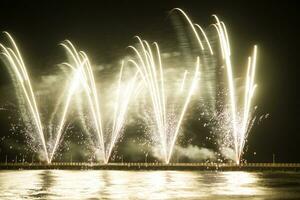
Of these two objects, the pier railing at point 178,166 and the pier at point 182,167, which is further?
the pier railing at point 178,166

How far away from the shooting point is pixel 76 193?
2839 cm

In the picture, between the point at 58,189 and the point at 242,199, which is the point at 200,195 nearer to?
the point at 242,199

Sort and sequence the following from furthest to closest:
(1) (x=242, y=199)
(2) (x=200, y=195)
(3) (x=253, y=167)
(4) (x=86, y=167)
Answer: (4) (x=86, y=167) < (3) (x=253, y=167) < (2) (x=200, y=195) < (1) (x=242, y=199)

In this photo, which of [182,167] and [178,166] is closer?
[178,166]

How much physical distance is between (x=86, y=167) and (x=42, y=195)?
40178 mm

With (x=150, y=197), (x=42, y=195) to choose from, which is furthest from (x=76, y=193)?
(x=150, y=197)

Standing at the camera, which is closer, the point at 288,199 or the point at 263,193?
the point at 288,199

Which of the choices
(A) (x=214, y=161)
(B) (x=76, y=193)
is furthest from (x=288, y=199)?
(A) (x=214, y=161)

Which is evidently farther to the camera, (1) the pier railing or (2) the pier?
(1) the pier railing

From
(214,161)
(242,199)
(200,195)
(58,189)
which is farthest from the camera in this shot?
(214,161)

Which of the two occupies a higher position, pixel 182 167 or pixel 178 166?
pixel 178 166

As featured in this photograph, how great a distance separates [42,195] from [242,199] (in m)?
11.0

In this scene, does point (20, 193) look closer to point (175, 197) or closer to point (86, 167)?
point (175, 197)

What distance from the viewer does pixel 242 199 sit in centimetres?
2480
